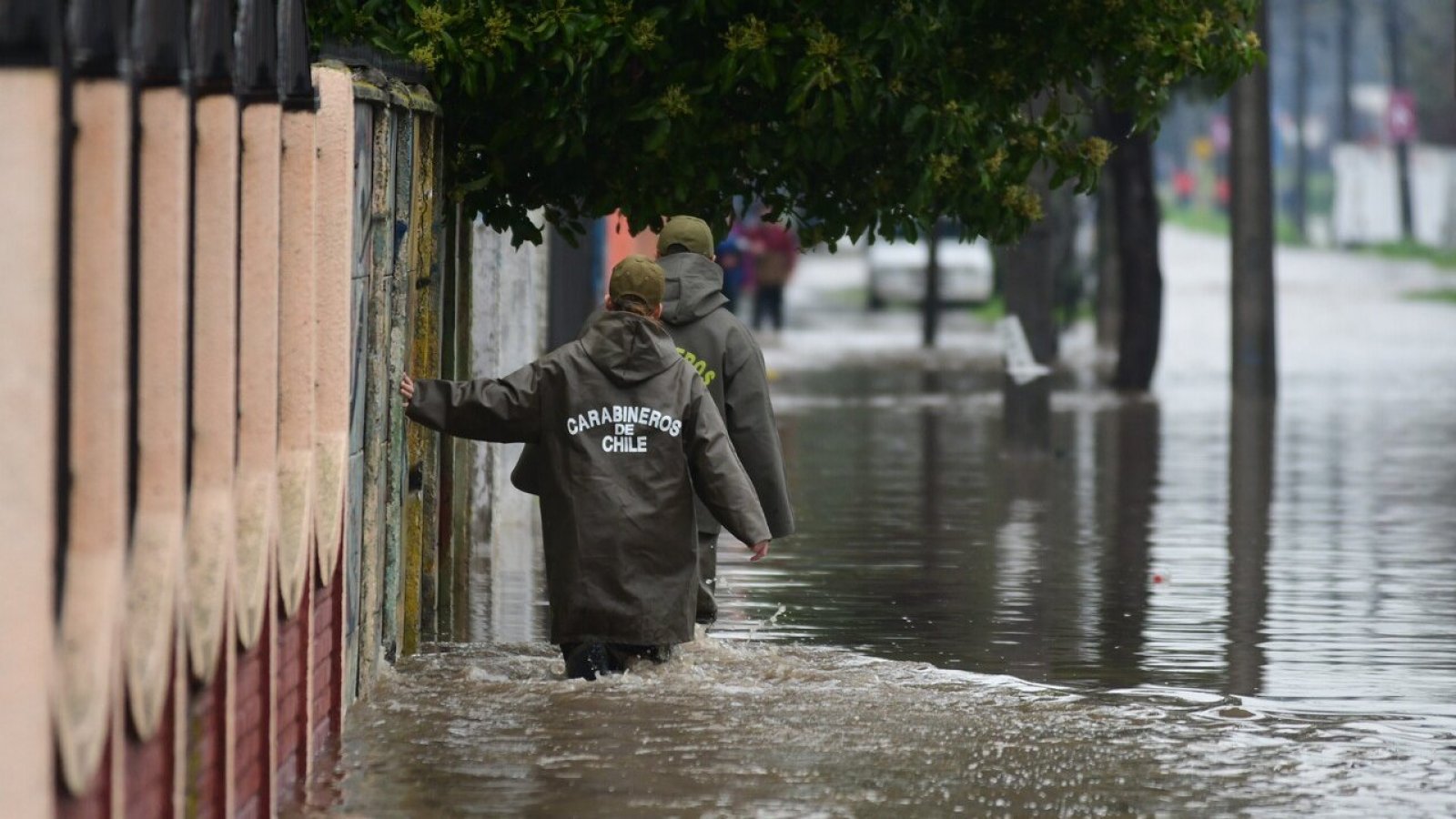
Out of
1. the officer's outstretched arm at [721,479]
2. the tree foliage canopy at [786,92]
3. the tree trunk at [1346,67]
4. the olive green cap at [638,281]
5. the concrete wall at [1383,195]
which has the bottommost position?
the officer's outstretched arm at [721,479]

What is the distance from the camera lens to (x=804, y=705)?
330 inches

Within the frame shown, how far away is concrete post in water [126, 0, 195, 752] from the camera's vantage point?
5184 millimetres

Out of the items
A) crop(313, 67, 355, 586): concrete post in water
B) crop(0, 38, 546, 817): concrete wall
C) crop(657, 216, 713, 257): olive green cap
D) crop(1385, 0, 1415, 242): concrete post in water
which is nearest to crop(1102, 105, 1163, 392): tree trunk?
crop(657, 216, 713, 257): olive green cap

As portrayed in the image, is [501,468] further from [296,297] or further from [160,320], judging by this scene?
[160,320]

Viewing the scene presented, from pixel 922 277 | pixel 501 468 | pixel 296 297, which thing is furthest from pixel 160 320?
pixel 922 277

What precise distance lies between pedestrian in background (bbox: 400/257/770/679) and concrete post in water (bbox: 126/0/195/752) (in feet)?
10.6

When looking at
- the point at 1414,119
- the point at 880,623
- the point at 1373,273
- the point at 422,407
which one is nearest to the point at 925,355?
the point at 880,623

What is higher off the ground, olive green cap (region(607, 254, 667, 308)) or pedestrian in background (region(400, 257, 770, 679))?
olive green cap (region(607, 254, 667, 308))

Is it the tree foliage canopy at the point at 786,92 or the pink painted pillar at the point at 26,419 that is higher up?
the tree foliage canopy at the point at 786,92

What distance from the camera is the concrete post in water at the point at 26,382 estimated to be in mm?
4230

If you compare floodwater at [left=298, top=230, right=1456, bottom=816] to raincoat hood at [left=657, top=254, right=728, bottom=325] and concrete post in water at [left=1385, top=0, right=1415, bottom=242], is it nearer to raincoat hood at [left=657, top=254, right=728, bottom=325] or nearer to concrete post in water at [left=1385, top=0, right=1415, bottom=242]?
raincoat hood at [left=657, top=254, right=728, bottom=325]

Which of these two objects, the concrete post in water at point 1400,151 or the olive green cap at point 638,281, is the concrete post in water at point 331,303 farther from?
the concrete post in water at point 1400,151

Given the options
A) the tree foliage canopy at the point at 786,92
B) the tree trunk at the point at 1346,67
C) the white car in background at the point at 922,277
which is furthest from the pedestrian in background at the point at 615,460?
the tree trunk at the point at 1346,67

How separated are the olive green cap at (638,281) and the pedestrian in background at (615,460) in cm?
10
